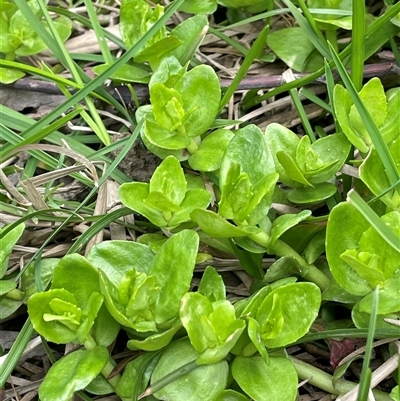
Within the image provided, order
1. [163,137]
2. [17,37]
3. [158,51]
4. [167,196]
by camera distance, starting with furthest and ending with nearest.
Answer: [17,37] < [158,51] < [163,137] < [167,196]

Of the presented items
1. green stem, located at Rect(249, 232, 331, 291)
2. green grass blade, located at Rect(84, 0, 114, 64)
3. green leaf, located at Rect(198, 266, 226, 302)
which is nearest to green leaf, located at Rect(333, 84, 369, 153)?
green stem, located at Rect(249, 232, 331, 291)

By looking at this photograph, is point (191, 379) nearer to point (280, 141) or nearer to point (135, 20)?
point (280, 141)

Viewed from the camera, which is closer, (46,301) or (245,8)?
(46,301)

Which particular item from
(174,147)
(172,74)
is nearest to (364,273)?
(174,147)

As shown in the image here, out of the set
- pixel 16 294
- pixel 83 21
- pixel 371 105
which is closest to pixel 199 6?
pixel 83 21

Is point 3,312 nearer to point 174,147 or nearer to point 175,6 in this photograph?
point 174,147

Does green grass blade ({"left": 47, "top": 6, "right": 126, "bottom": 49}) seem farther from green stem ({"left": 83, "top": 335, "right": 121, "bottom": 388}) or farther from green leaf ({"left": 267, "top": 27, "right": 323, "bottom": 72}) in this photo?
green stem ({"left": 83, "top": 335, "right": 121, "bottom": 388})
